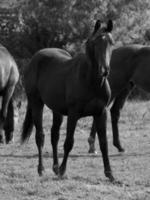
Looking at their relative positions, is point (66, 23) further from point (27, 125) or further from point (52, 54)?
point (52, 54)

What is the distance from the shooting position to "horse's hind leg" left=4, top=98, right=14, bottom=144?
475 inches

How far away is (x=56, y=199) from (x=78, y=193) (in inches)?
13.5

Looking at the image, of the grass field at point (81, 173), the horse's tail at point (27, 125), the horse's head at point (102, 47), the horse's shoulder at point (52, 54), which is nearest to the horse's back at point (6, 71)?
the grass field at point (81, 173)

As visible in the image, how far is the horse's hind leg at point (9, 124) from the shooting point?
12062mm

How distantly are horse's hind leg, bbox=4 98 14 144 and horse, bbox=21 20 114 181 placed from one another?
3.55 meters

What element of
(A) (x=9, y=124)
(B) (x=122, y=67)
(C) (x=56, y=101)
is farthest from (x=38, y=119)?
(A) (x=9, y=124)

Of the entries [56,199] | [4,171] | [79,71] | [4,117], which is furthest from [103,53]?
[4,117]

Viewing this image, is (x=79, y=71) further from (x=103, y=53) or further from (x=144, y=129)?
(x=144, y=129)

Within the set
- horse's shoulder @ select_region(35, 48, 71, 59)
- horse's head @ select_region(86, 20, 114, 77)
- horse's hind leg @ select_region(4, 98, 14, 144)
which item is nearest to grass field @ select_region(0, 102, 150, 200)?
horse's hind leg @ select_region(4, 98, 14, 144)

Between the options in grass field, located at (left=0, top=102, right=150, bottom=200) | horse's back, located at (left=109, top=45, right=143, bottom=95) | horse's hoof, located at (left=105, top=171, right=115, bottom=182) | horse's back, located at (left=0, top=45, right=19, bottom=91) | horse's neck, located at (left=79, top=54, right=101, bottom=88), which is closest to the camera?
grass field, located at (left=0, top=102, right=150, bottom=200)

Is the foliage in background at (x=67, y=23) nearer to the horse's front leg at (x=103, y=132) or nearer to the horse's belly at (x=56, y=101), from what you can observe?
the horse's belly at (x=56, y=101)

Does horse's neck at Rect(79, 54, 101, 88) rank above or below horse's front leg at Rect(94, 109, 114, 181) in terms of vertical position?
above

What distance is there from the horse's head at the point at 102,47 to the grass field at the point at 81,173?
1361 mm

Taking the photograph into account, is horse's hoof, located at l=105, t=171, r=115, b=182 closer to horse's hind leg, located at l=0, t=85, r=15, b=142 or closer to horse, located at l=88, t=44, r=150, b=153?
horse, located at l=88, t=44, r=150, b=153
